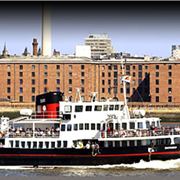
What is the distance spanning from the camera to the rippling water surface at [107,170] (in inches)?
1395

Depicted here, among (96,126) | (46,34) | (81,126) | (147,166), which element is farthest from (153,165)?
(46,34)

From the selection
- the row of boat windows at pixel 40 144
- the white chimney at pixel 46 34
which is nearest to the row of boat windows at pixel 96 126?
the row of boat windows at pixel 40 144

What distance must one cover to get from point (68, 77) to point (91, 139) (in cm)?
5321

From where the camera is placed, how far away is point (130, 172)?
117 feet

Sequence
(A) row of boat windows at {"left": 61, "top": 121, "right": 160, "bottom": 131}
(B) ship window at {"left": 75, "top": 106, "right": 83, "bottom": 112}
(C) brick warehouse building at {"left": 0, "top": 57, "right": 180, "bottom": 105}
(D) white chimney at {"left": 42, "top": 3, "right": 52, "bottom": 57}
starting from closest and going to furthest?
(A) row of boat windows at {"left": 61, "top": 121, "right": 160, "bottom": 131} < (B) ship window at {"left": 75, "top": 106, "right": 83, "bottom": 112} < (C) brick warehouse building at {"left": 0, "top": 57, "right": 180, "bottom": 105} < (D) white chimney at {"left": 42, "top": 3, "right": 52, "bottom": 57}

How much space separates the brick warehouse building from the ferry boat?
49692 mm

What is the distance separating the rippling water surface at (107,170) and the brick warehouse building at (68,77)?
167 ft

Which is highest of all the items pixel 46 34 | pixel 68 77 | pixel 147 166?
pixel 46 34

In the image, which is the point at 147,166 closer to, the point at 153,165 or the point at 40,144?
the point at 153,165

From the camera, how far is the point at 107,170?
36.4 metres

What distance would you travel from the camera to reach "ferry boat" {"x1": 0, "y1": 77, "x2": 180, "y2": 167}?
3703cm

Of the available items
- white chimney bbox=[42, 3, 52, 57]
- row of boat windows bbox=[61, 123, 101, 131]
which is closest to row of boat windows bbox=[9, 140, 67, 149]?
row of boat windows bbox=[61, 123, 101, 131]

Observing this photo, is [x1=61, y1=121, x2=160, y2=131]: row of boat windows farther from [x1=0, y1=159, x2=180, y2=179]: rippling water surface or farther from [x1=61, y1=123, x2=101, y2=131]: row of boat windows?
[x1=0, y1=159, x2=180, y2=179]: rippling water surface

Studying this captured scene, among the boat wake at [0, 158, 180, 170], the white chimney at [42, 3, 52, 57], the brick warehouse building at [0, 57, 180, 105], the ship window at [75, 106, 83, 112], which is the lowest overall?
the boat wake at [0, 158, 180, 170]
